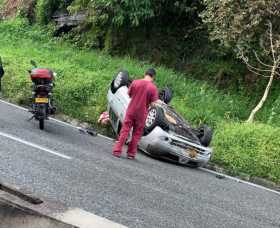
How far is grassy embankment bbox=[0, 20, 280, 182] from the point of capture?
11.3 metres

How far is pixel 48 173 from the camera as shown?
7012 mm

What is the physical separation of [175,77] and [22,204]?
13.3 meters

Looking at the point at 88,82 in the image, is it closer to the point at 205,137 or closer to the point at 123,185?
the point at 205,137

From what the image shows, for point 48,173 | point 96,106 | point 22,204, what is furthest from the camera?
point 96,106

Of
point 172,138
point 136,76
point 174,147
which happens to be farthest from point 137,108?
point 136,76

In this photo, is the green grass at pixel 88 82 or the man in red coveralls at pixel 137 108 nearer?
the man in red coveralls at pixel 137 108

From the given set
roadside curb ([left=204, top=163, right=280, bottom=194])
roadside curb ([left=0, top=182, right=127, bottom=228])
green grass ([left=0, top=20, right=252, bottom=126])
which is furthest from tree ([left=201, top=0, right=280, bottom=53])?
roadside curb ([left=0, top=182, right=127, bottom=228])

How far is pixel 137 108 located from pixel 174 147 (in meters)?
1.35

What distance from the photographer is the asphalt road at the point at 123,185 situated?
5977 millimetres

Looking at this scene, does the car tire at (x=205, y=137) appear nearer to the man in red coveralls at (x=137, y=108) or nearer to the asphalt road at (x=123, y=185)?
the asphalt road at (x=123, y=185)

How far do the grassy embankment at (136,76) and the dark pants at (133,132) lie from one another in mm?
2674

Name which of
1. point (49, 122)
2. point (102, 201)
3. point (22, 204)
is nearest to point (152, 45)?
point (49, 122)

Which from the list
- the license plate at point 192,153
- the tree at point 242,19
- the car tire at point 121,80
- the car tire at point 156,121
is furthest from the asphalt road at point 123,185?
the tree at point 242,19

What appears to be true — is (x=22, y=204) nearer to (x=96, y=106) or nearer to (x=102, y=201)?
(x=102, y=201)
